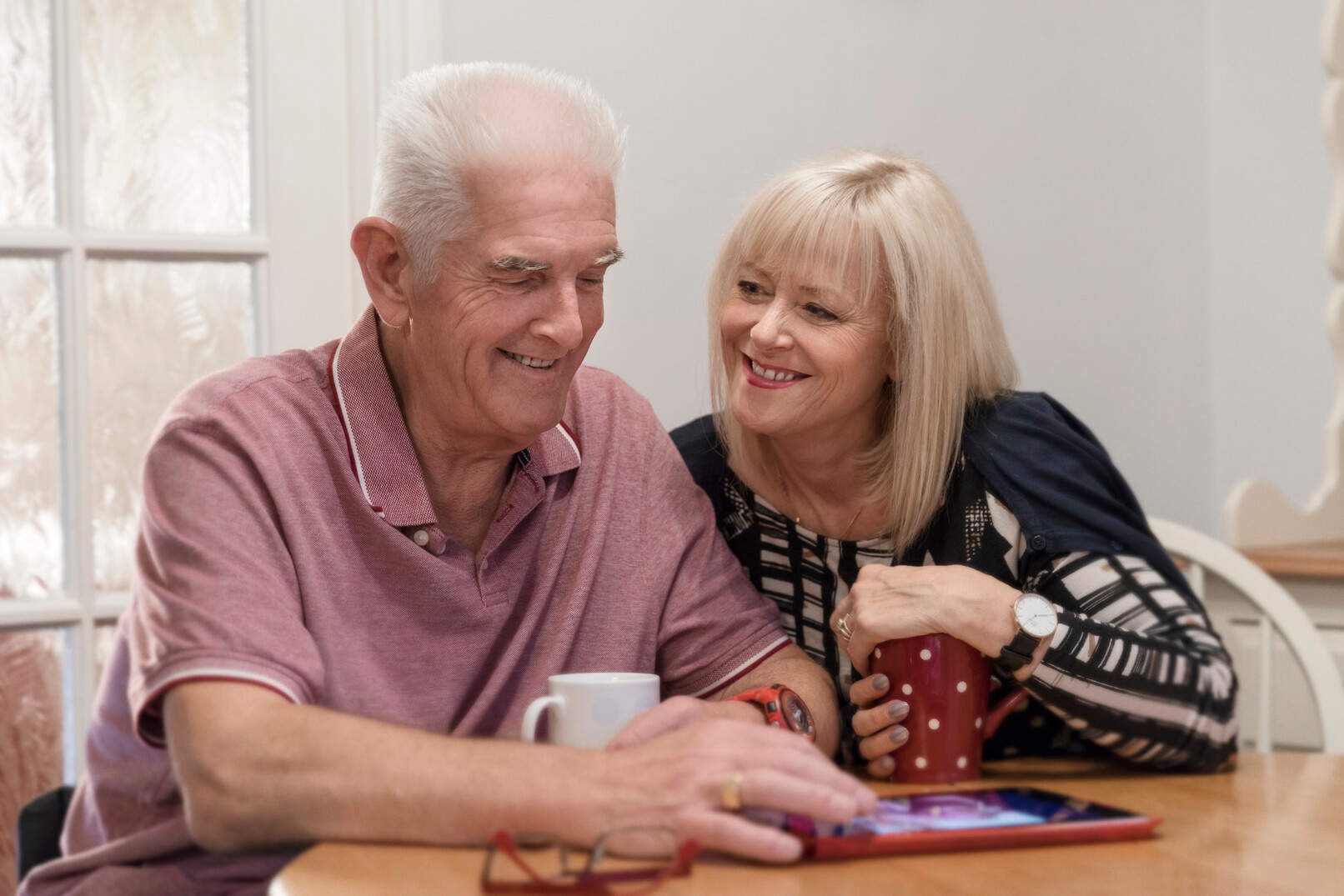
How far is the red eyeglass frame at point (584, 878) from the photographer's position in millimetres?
833

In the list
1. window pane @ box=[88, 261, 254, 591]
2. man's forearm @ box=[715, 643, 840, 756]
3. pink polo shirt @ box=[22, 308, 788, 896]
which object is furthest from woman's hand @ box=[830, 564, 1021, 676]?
window pane @ box=[88, 261, 254, 591]

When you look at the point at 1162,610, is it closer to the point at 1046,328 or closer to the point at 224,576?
the point at 224,576

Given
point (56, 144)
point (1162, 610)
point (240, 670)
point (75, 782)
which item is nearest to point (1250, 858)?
point (1162, 610)

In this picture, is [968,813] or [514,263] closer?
[968,813]

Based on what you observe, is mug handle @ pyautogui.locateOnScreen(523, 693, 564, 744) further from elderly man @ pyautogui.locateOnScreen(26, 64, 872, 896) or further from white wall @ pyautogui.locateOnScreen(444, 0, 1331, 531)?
white wall @ pyautogui.locateOnScreen(444, 0, 1331, 531)

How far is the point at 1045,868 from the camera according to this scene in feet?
2.97

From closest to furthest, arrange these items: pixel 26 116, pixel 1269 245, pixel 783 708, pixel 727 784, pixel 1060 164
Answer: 1. pixel 727 784
2. pixel 783 708
3. pixel 26 116
4. pixel 1060 164
5. pixel 1269 245

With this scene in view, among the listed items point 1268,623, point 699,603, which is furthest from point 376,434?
point 1268,623

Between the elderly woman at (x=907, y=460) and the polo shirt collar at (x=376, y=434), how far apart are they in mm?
310

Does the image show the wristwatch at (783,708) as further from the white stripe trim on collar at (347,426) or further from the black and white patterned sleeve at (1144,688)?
the white stripe trim on collar at (347,426)

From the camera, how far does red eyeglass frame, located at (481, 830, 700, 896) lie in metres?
0.83

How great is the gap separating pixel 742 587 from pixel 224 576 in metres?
0.58

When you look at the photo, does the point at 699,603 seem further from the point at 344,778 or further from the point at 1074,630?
the point at 344,778

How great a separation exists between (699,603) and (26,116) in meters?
1.07
